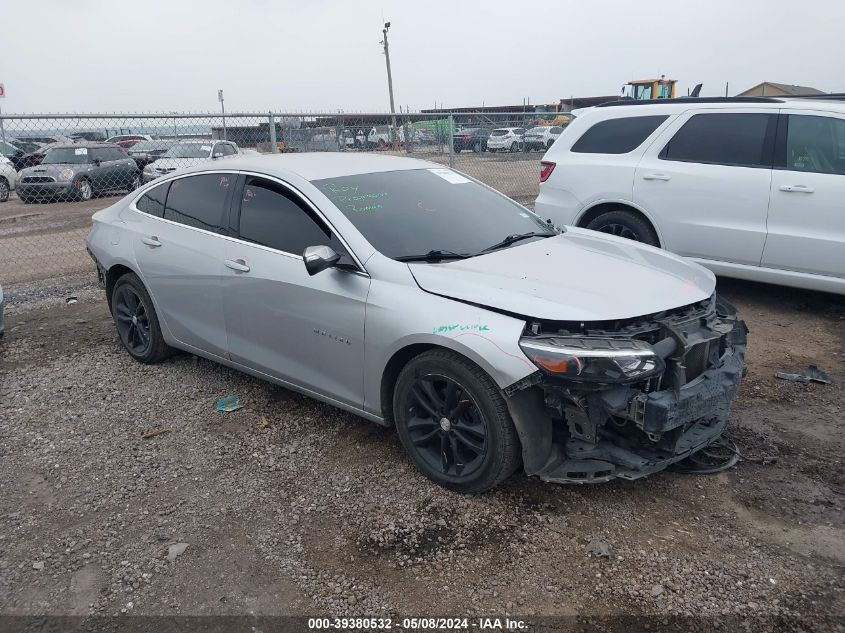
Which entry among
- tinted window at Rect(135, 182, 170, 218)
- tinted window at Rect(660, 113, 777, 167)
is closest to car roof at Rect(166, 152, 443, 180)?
tinted window at Rect(135, 182, 170, 218)

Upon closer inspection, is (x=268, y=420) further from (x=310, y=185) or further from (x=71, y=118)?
(x=71, y=118)

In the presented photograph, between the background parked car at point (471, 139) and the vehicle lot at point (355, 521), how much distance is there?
7582 mm

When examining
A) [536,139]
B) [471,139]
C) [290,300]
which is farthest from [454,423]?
[536,139]

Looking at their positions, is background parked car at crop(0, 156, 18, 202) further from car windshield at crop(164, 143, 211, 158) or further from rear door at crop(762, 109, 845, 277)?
rear door at crop(762, 109, 845, 277)

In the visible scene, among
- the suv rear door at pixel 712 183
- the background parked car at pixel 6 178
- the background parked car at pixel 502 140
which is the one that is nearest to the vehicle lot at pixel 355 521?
the suv rear door at pixel 712 183

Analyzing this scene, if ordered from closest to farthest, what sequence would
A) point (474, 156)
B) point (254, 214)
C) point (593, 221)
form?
1. point (254, 214)
2. point (593, 221)
3. point (474, 156)

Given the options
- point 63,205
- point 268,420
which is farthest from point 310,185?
point 63,205

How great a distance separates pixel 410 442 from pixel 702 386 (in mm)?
1473

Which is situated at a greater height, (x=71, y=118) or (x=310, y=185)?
(x=71, y=118)

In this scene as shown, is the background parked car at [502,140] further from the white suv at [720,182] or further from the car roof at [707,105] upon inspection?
the white suv at [720,182]

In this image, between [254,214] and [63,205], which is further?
[63,205]

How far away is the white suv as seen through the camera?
5715mm

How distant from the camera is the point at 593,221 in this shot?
6926 millimetres

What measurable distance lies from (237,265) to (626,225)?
4140 millimetres
